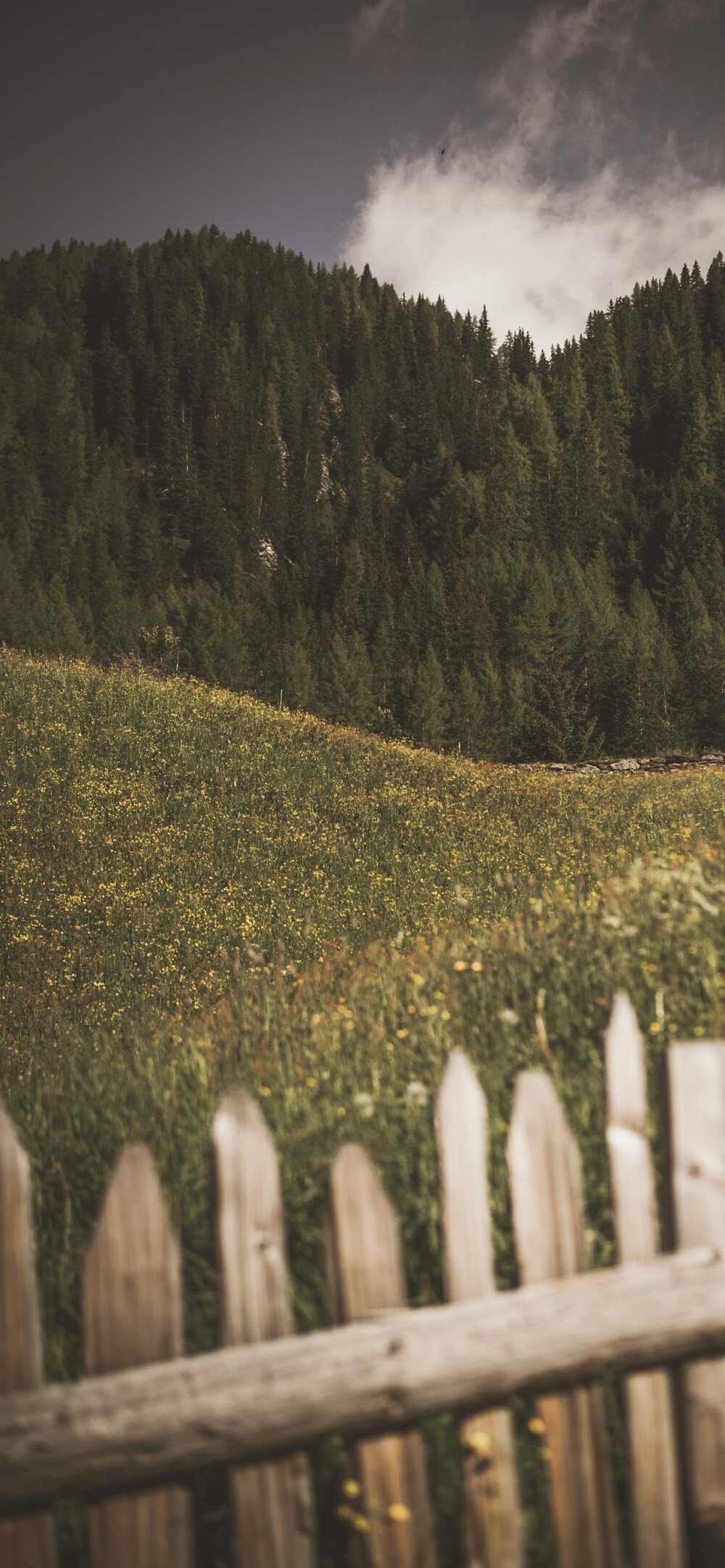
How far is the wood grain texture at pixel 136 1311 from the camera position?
164 centimetres

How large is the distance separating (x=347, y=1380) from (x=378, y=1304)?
0.16 metres

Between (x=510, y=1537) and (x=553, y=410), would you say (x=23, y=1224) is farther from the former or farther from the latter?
(x=553, y=410)

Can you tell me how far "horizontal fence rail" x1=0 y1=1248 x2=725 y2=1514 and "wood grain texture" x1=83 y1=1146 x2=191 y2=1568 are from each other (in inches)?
2.7

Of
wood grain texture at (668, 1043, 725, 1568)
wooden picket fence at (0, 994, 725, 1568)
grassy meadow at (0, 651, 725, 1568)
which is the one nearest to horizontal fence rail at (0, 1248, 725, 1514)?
wooden picket fence at (0, 994, 725, 1568)

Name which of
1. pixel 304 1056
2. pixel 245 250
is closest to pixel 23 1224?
pixel 304 1056

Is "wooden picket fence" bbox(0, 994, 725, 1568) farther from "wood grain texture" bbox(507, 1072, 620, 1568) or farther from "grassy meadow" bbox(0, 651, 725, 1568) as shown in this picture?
"grassy meadow" bbox(0, 651, 725, 1568)

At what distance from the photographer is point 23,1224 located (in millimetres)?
1680

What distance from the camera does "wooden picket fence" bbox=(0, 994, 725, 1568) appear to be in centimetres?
159

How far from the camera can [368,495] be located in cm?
12000

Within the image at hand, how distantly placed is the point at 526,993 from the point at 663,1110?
2.27 metres

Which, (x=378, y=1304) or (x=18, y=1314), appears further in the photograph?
(x=378, y=1304)

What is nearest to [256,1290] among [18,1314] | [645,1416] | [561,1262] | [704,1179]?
[18,1314]

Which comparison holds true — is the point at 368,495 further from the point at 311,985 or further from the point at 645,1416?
the point at 645,1416

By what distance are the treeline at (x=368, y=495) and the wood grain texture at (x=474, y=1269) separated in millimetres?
55501
